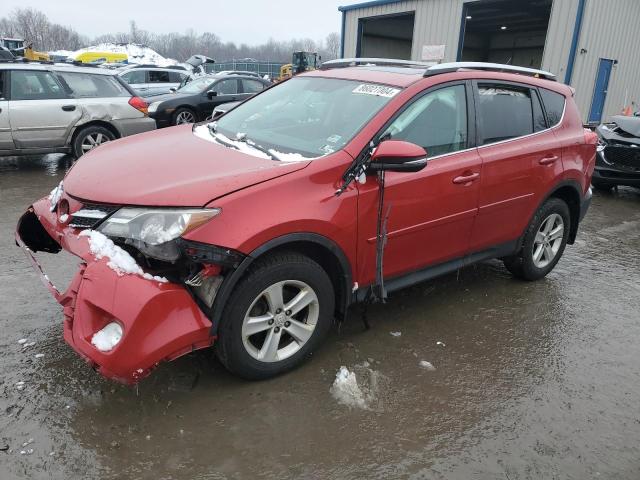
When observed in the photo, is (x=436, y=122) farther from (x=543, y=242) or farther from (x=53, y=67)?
(x=53, y=67)

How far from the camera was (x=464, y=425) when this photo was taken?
105 inches

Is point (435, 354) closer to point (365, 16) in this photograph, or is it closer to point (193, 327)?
point (193, 327)

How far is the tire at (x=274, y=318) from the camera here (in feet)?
8.54

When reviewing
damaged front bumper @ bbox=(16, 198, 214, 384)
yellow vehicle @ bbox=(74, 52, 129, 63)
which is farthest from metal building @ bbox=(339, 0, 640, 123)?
yellow vehicle @ bbox=(74, 52, 129, 63)

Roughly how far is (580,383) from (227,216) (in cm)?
229

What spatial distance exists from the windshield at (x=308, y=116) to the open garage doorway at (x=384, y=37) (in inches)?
677

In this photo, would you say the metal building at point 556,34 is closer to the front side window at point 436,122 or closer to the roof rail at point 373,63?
the roof rail at point 373,63

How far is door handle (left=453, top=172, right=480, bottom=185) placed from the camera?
344cm

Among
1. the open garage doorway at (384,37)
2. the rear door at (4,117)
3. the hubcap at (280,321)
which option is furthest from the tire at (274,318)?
the open garage doorway at (384,37)

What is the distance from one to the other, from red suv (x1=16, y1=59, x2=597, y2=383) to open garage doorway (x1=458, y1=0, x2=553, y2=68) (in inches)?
694

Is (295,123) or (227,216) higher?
(295,123)

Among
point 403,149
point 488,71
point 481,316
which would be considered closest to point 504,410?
point 481,316

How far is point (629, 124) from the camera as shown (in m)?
8.27

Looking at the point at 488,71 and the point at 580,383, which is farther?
the point at 488,71
